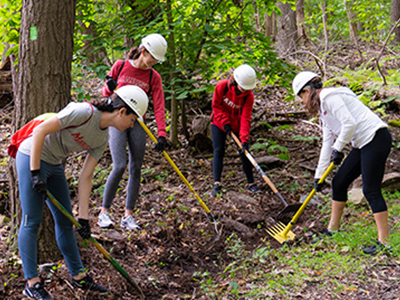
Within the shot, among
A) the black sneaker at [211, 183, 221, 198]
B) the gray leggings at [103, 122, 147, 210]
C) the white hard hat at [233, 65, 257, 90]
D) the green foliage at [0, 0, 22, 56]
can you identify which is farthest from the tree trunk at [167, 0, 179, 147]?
the green foliage at [0, 0, 22, 56]

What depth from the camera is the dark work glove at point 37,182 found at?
274 cm

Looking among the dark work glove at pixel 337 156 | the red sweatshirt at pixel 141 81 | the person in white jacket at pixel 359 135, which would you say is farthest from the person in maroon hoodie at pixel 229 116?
the dark work glove at pixel 337 156

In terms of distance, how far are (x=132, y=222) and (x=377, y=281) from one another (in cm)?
295

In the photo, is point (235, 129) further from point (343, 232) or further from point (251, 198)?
point (343, 232)

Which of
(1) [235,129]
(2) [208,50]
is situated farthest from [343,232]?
(2) [208,50]

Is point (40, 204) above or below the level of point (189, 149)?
above

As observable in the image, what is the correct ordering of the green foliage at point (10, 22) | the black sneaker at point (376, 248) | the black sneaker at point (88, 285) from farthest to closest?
the green foliage at point (10, 22), the black sneaker at point (376, 248), the black sneaker at point (88, 285)

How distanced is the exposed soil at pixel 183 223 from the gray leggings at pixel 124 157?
492mm

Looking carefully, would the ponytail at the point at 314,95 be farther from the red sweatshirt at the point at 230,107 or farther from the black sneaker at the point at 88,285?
the black sneaker at the point at 88,285

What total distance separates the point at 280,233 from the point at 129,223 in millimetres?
2018

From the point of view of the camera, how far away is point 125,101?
3.13m

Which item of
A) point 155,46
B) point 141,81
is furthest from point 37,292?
point 155,46

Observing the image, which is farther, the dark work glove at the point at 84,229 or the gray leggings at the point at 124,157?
the gray leggings at the point at 124,157

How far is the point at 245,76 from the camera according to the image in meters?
5.40
